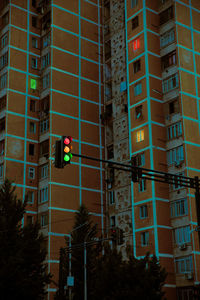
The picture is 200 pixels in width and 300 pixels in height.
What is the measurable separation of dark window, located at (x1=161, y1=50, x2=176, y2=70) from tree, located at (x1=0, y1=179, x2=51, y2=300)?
2674cm

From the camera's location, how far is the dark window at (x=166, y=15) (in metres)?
52.7

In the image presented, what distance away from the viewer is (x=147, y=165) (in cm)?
4775

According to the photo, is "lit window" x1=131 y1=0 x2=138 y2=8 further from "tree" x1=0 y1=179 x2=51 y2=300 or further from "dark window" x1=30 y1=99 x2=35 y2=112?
"tree" x1=0 y1=179 x2=51 y2=300

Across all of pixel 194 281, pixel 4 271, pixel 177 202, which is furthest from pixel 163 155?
pixel 4 271

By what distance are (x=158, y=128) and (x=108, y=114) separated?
9.78 meters

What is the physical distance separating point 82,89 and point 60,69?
3617mm

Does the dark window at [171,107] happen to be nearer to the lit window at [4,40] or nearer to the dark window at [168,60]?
the dark window at [168,60]

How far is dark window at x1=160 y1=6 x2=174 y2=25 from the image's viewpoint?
2073 inches

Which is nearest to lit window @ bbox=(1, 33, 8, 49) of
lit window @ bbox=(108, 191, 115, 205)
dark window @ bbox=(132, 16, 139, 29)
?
dark window @ bbox=(132, 16, 139, 29)

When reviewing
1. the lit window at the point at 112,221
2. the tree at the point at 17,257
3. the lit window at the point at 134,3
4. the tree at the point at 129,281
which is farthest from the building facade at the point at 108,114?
the tree at the point at 17,257

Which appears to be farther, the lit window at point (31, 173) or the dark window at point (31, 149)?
the dark window at point (31, 149)

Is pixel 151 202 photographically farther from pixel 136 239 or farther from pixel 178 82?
pixel 178 82

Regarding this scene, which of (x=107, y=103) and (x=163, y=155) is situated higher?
(x=107, y=103)

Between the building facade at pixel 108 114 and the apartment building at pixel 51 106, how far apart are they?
0.12 meters
